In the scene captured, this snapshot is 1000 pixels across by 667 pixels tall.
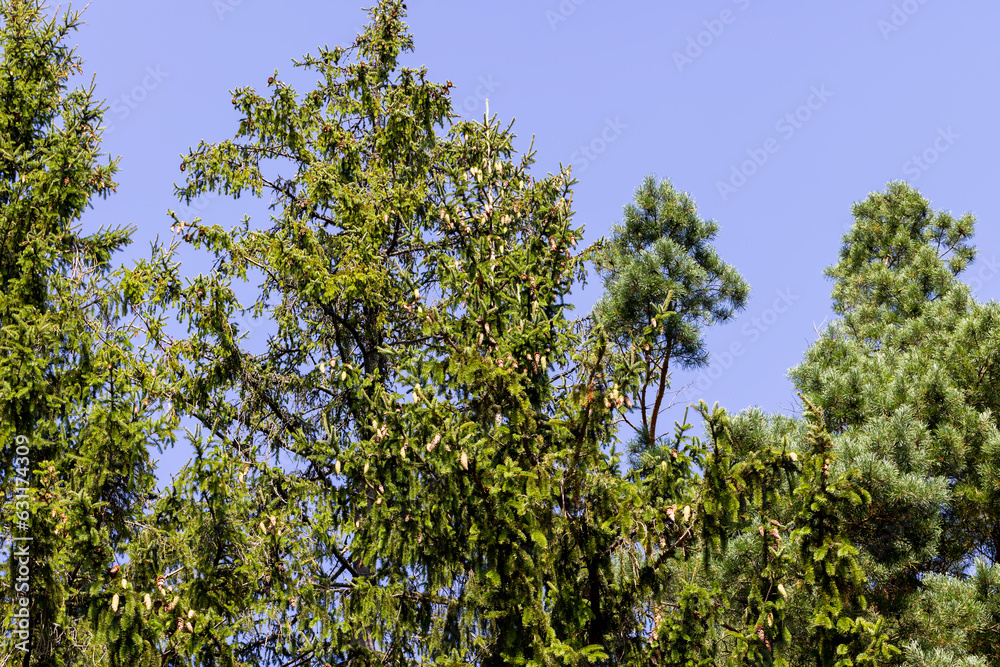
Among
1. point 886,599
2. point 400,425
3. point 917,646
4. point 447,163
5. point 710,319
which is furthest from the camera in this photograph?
point 710,319

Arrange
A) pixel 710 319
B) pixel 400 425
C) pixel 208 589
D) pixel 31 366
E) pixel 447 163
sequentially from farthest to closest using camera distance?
1. pixel 710 319
2. pixel 447 163
3. pixel 31 366
4. pixel 208 589
5. pixel 400 425

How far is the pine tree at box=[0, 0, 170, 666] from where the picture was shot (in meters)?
5.83

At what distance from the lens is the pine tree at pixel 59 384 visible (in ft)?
19.1

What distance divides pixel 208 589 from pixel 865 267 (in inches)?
502

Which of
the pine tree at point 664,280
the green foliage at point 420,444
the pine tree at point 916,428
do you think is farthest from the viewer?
the pine tree at point 664,280

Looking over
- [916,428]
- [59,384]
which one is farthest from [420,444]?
[916,428]

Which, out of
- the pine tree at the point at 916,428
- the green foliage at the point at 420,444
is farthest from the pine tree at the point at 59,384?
the pine tree at the point at 916,428

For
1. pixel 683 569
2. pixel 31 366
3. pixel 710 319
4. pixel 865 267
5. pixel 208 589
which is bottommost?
pixel 208 589

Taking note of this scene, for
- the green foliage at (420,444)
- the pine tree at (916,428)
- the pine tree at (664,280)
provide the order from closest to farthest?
the green foliage at (420,444), the pine tree at (916,428), the pine tree at (664,280)

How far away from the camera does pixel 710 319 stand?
11.7 metres

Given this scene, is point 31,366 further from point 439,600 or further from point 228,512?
point 439,600

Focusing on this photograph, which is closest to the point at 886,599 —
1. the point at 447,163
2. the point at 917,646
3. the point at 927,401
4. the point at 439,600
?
the point at 917,646

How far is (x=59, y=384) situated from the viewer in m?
6.85

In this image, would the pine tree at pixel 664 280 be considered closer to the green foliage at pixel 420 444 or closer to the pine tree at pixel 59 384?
the green foliage at pixel 420 444
